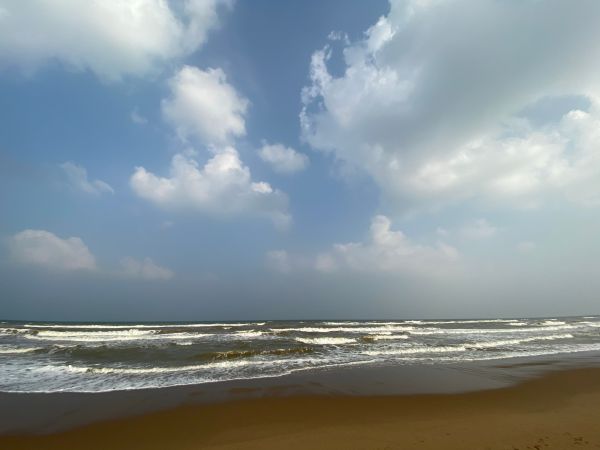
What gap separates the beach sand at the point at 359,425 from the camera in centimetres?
609

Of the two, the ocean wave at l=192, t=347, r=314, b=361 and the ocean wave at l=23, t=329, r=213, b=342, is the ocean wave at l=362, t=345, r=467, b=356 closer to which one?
the ocean wave at l=192, t=347, r=314, b=361

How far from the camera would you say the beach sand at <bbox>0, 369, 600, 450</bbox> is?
240 inches

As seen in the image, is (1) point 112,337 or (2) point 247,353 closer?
(2) point 247,353

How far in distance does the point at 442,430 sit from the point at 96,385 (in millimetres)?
10801

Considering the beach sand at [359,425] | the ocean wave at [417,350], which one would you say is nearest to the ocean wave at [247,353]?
the ocean wave at [417,350]

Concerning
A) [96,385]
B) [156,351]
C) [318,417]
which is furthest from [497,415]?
[156,351]

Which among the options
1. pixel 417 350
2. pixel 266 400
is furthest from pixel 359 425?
pixel 417 350

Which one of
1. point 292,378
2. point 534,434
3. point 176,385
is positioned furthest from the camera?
point 292,378

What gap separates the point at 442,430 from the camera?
6609 millimetres

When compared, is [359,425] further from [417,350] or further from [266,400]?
[417,350]

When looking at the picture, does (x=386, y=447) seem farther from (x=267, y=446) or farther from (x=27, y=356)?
(x=27, y=356)

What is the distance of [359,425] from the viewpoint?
276 inches

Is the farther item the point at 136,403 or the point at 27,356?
the point at 27,356

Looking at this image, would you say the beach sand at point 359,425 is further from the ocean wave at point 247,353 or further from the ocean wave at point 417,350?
the ocean wave at point 417,350
